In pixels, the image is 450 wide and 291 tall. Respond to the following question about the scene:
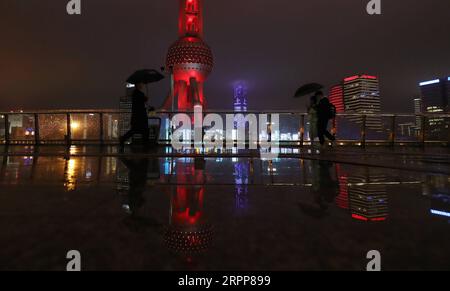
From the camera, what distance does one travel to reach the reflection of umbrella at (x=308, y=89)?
10953 mm

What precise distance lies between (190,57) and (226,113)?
6510cm

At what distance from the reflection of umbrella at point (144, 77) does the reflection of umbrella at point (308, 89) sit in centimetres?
605

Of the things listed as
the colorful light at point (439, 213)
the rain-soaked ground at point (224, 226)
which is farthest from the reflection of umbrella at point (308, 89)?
the colorful light at point (439, 213)

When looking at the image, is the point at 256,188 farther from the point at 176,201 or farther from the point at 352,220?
the point at 352,220

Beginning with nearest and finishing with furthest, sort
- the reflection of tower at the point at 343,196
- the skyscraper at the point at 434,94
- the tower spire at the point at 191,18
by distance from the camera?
1. the reflection of tower at the point at 343,196
2. the tower spire at the point at 191,18
3. the skyscraper at the point at 434,94

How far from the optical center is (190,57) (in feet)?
242

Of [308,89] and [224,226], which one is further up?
[308,89]

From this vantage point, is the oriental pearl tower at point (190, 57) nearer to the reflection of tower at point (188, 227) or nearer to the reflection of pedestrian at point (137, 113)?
the reflection of pedestrian at point (137, 113)

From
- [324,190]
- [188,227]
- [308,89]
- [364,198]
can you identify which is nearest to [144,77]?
[308,89]

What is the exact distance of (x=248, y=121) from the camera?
13.5 m

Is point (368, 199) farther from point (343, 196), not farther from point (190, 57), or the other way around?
point (190, 57)

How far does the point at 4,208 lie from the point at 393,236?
2.73 meters

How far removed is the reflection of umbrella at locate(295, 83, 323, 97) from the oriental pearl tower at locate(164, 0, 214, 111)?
62276mm

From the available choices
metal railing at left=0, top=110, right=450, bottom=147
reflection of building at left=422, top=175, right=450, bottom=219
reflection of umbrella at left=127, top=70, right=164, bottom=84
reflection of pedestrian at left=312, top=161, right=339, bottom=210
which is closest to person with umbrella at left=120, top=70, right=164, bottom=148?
reflection of umbrella at left=127, top=70, right=164, bottom=84
